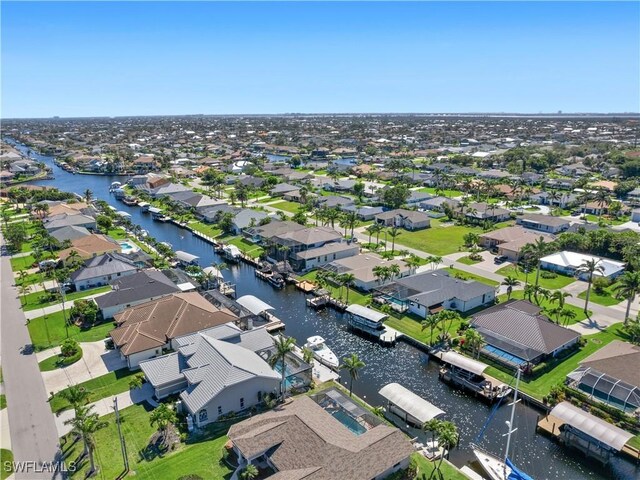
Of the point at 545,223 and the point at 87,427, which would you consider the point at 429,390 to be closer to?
the point at 87,427

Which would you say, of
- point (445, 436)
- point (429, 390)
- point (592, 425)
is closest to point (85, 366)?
point (429, 390)

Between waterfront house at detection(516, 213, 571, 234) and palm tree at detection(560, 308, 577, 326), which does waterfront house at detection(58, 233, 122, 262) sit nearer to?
palm tree at detection(560, 308, 577, 326)

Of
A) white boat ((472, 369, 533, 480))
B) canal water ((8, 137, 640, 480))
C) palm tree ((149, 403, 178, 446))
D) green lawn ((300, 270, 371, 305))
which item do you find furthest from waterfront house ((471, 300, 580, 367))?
palm tree ((149, 403, 178, 446))

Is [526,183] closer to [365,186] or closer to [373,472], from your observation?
[365,186]

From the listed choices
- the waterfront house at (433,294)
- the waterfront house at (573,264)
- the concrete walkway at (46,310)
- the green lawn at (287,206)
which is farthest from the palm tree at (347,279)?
the green lawn at (287,206)

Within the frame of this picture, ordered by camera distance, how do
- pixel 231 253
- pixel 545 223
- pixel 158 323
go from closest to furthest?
pixel 158 323 < pixel 231 253 < pixel 545 223

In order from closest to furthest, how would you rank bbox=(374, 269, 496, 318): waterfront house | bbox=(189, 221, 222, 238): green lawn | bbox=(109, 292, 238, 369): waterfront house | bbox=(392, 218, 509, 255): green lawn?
bbox=(109, 292, 238, 369): waterfront house < bbox=(374, 269, 496, 318): waterfront house < bbox=(392, 218, 509, 255): green lawn < bbox=(189, 221, 222, 238): green lawn
